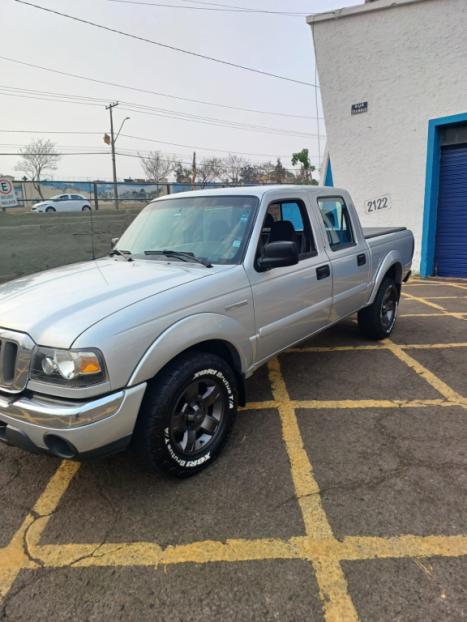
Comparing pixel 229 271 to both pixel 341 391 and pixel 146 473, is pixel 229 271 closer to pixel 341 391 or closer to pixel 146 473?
pixel 146 473

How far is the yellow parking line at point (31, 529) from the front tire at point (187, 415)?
62 centimetres

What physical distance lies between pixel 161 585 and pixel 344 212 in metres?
3.93

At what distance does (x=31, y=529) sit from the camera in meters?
2.38

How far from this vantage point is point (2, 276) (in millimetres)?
9352

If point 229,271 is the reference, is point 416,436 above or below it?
below

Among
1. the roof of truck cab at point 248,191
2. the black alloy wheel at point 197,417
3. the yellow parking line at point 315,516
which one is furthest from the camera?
the roof of truck cab at point 248,191

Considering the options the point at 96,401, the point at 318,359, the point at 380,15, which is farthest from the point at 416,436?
the point at 380,15

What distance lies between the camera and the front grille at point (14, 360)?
2203 millimetres

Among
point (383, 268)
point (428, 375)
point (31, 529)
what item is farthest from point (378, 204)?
point (31, 529)

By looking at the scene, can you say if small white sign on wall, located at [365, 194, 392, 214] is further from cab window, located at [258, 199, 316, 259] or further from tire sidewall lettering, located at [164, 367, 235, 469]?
tire sidewall lettering, located at [164, 367, 235, 469]

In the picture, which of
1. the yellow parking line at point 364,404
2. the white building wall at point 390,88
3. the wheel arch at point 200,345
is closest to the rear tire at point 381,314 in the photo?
the yellow parking line at point 364,404

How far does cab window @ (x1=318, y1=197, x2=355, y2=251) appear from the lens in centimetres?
420

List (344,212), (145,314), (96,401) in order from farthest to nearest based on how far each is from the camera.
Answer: (344,212) → (145,314) → (96,401)

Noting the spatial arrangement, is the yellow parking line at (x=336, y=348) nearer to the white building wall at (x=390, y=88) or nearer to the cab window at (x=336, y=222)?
the cab window at (x=336, y=222)
